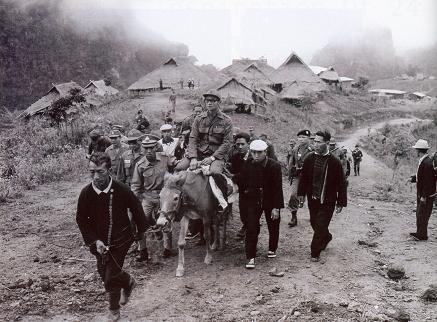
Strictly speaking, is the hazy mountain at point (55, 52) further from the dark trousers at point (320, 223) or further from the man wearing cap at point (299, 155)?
the dark trousers at point (320, 223)

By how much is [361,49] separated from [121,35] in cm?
5963

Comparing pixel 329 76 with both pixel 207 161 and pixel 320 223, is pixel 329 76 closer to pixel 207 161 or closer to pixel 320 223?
pixel 320 223

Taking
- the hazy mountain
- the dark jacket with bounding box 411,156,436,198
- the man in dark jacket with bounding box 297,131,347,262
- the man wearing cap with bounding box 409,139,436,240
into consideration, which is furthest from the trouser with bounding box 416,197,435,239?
the hazy mountain

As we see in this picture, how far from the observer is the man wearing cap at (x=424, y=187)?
26.9 feet

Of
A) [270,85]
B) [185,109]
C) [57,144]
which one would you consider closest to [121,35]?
[270,85]

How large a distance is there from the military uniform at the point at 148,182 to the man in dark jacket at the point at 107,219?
2.02 m

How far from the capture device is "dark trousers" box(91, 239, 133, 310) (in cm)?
505

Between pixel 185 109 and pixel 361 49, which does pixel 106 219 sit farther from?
pixel 361 49

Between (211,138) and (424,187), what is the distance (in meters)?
3.98

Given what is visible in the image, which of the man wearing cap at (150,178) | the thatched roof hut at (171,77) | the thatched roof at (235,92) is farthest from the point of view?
the thatched roof hut at (171,77)

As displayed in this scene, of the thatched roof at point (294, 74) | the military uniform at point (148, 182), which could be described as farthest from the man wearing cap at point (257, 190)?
the thatched roof at point (294, 74)

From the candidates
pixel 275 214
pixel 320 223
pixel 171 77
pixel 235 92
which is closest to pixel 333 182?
pixel 320 223

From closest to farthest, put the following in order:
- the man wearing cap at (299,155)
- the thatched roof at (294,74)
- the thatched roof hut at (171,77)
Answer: the man wearing cap at (299,155) → the thatched roof hut at (171,77) → the thatched roof at (294,74)

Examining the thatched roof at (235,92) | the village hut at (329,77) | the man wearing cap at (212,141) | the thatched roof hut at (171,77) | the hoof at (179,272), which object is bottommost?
the hoof at (179,272)
